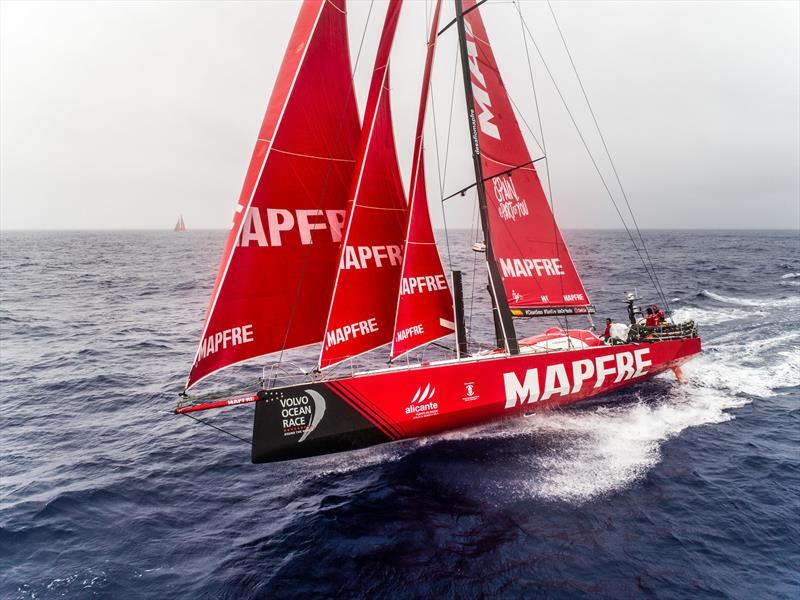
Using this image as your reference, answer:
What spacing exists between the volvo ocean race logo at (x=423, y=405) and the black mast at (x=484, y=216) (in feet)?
8.65

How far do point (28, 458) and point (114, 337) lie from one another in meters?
11.2

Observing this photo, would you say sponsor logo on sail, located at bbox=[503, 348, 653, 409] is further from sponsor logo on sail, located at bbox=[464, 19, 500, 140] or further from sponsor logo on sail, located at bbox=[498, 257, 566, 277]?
sponsor logo on sail, located at bbox=[464, 19, 500, 140]

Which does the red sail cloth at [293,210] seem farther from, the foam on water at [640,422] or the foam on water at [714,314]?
the foam on water at [714,314]

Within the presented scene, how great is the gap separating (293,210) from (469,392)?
5382mm

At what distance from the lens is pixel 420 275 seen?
9.95m

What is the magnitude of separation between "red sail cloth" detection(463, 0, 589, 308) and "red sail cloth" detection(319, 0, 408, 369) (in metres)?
2.76

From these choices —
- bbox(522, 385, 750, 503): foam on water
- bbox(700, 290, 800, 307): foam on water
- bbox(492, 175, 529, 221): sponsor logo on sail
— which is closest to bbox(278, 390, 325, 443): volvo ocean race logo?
bbox(522, 385, 750, 503): foam on water

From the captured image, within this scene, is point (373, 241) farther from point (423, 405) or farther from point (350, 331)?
point (423, 405)

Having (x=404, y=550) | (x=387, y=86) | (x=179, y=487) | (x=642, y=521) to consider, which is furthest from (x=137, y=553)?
(x=387, y=86)

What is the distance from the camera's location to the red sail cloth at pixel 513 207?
11.4m

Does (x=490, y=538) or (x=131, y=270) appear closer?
(x=490, y=538)

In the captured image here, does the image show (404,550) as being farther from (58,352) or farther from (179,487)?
(58,352)

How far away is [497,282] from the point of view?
11.0m

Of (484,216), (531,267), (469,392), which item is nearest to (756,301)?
(531,267)
